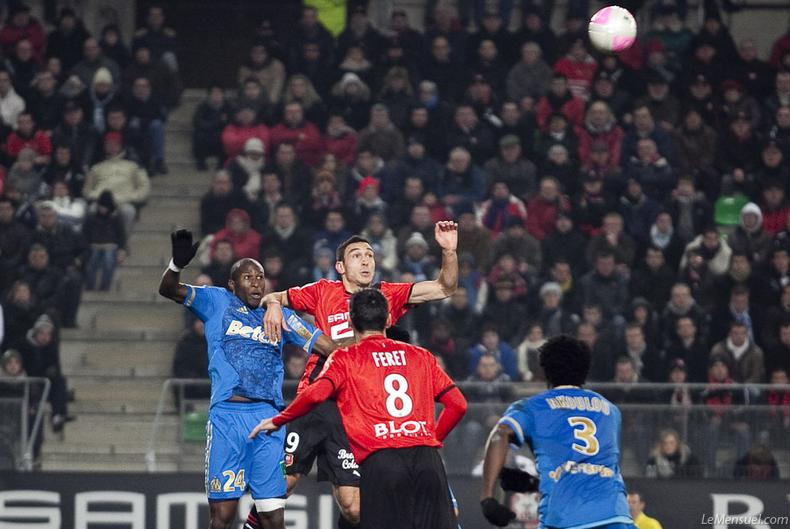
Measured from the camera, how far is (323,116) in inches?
752

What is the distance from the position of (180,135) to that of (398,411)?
41.3 ft

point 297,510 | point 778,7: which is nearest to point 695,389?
point 297,510

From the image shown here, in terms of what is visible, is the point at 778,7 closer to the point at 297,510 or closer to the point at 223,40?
the point at 223,40

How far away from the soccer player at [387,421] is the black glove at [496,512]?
0.79 meters

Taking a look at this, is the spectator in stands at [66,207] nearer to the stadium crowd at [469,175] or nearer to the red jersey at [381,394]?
the stadium crowd at [469,175]

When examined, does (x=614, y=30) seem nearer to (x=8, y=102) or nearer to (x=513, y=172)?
(x=513, y=172)

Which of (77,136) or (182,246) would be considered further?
(77,136)

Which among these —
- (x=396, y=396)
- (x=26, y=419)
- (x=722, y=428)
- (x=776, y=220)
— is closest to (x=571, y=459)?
(x=396, y=396)

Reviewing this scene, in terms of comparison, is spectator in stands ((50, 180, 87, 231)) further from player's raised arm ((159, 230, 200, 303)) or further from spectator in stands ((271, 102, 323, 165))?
player's raised arm ((159, 230, 200, 303))

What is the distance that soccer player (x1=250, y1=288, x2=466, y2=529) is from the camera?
27.5ft

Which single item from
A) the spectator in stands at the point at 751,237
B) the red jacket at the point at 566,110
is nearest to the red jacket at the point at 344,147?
the red jacket at the point at 566,110

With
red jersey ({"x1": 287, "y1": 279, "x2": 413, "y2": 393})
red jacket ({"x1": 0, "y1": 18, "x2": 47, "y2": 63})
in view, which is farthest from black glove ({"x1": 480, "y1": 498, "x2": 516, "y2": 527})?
red jacket ({"x1": 0, "y1": 18, "x2": 47, "y2": 63})

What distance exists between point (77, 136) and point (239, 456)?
936 cm

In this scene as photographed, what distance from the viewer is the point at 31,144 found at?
18.8 meters
